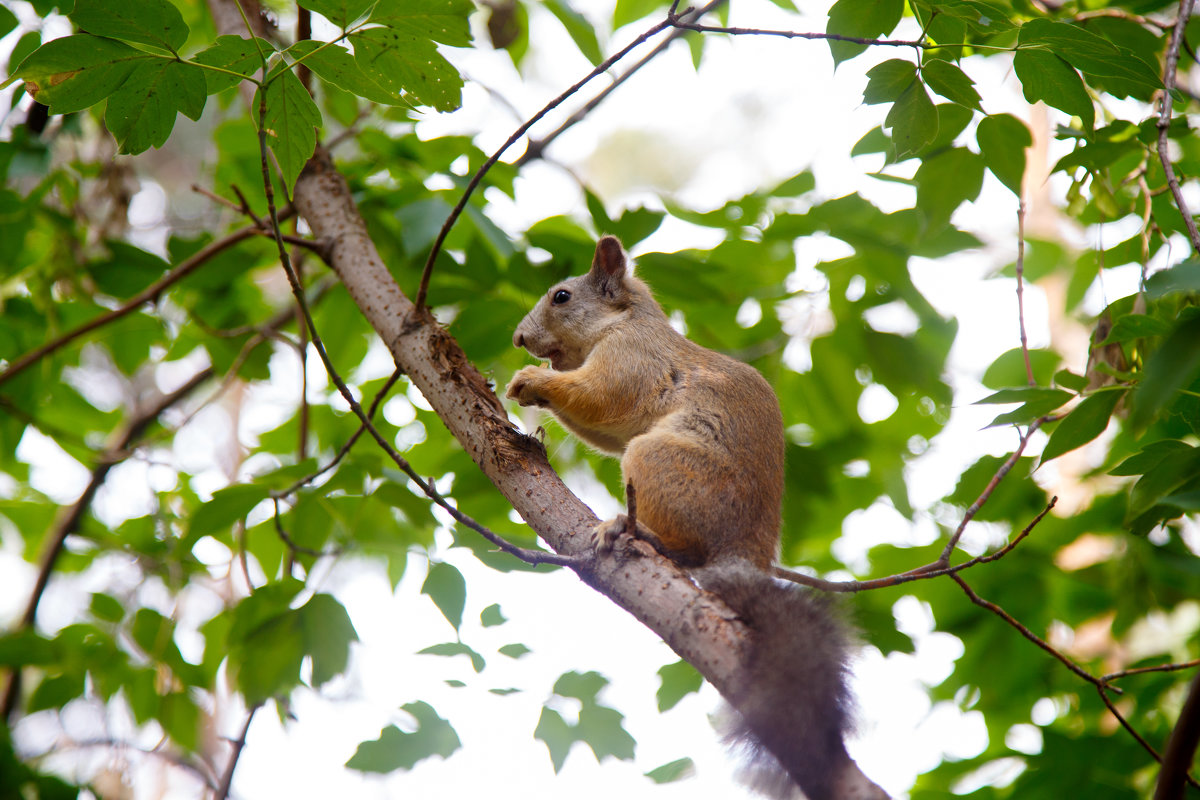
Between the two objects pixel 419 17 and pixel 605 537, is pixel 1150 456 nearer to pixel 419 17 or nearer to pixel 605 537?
pixel 605 537

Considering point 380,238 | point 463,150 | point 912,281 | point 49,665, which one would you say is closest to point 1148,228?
point 912,281

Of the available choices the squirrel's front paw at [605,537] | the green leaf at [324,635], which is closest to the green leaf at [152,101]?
the squirrel's front paw at [605,537]

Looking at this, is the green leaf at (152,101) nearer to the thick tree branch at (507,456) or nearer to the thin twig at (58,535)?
the thick tree branch at (507,456)

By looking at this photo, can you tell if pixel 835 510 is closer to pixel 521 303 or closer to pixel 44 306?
pixel 521 303

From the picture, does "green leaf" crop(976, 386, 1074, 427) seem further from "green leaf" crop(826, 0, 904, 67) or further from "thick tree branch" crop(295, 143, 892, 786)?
"green leaf" crop(826, 0, 904, 67)

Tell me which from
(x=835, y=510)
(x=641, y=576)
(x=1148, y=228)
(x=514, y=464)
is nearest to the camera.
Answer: (x=641, y=576)

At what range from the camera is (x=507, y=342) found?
3.42 m

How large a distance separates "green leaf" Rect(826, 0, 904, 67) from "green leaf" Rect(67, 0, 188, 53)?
5.16 ft

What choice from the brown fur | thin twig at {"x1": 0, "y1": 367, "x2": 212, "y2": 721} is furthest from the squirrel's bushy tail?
thin twig at {"x1": 0, "y1": 367, "x2": 212, "y2": 721}

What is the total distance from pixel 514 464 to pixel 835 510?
2.17 meters

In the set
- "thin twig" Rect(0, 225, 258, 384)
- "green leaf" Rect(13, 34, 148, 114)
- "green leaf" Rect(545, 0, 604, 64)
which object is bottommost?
"green leaf" Rect(13, 34, 148, 114)

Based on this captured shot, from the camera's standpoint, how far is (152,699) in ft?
11.1

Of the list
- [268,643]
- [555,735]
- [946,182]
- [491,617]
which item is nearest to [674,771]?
[555,735]

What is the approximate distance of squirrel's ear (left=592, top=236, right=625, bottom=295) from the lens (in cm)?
370
